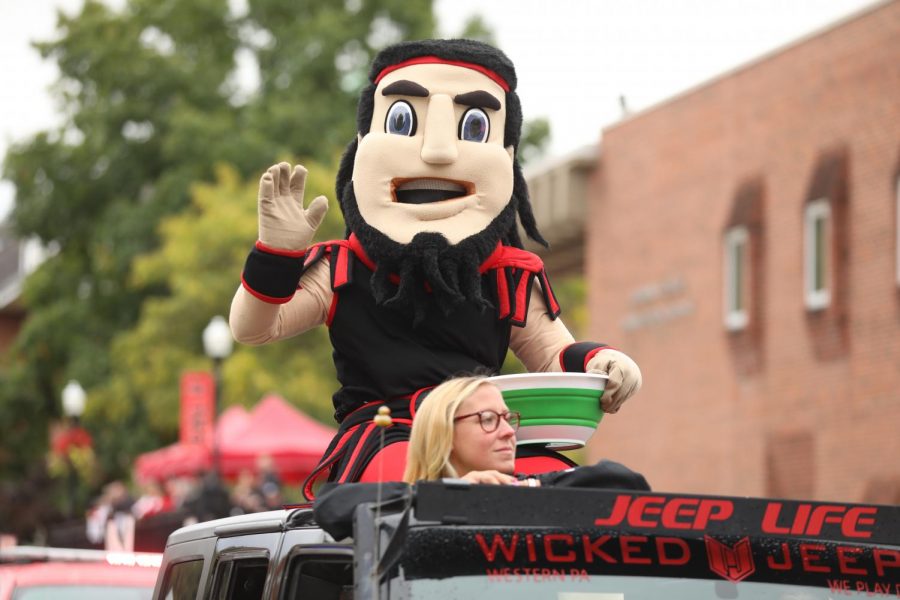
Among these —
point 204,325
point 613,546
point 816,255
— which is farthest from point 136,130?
point 613,546

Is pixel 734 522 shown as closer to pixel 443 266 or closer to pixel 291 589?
pixel 291 589

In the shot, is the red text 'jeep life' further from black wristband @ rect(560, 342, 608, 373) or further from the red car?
the red car

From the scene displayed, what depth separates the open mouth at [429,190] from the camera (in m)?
5.77

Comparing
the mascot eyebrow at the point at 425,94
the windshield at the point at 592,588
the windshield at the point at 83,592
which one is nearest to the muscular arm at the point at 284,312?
the mascot eyebrow at the point at 425,94

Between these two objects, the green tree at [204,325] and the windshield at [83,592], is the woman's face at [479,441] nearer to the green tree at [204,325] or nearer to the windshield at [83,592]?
the windshield at [83,592]

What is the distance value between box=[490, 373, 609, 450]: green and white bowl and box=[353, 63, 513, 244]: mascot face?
0.70 metres

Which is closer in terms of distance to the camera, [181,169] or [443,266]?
[443,266]

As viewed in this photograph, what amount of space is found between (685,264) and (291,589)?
76.6 ft

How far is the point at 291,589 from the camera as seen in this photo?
4.33 m

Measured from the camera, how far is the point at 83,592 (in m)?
8.83

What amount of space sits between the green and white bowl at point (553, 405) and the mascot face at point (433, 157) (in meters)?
0.70

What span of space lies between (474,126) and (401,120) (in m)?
0.24

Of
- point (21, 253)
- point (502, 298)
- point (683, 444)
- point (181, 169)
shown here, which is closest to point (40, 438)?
point (181, 169)

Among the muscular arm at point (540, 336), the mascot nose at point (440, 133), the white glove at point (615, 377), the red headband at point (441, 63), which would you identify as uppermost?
the red headband at point (441, 63)
